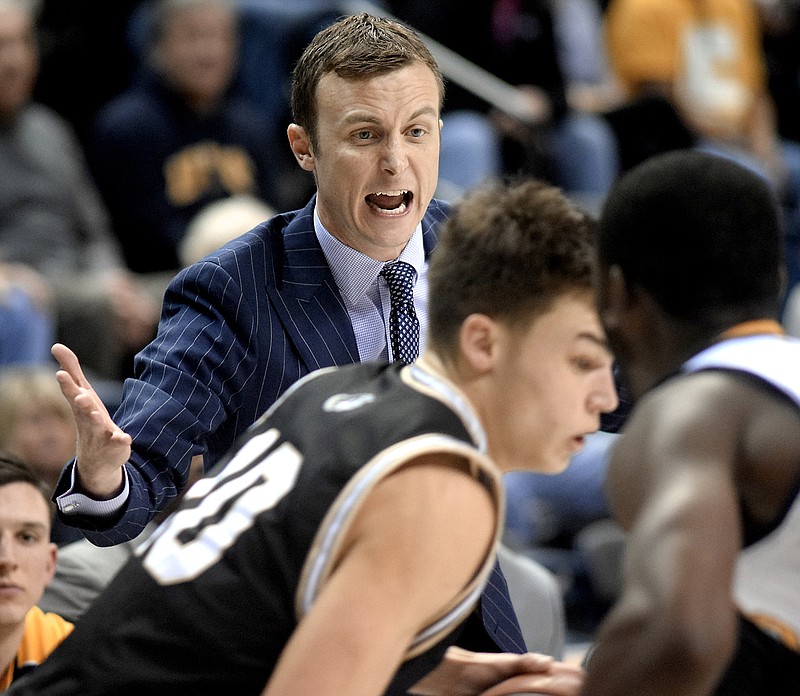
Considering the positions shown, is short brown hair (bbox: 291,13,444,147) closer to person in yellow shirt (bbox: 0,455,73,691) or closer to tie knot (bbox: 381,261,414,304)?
tie knot (bbox: 381,261,414,304)

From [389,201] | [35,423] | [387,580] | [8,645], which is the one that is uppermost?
[389,201]

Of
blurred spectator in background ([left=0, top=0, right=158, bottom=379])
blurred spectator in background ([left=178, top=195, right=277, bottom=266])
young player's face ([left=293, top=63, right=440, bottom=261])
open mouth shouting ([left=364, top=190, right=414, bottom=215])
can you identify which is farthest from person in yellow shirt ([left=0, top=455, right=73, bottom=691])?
blurred spectator in background ([left=0, top=0, right=158, bottom=379])

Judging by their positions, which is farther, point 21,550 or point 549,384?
point 21,550

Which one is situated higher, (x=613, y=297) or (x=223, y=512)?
(x=613, y=297)

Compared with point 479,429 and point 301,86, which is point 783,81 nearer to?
point 301,86

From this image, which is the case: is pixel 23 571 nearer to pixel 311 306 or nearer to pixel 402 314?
pixel 311 306

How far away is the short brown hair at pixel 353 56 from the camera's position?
3.04m

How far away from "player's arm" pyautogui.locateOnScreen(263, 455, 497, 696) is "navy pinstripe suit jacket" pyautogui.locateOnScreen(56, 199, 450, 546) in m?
1.02

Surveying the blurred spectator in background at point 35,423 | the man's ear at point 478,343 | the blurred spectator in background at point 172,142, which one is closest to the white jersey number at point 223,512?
the man's ear at point 478,343

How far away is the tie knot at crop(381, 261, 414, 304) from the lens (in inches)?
121

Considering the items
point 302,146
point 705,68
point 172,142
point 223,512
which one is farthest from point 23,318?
point 705,68

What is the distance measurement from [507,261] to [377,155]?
2.95ft

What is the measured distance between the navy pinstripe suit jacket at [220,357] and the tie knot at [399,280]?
0.38ft

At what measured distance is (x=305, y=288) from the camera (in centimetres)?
305
